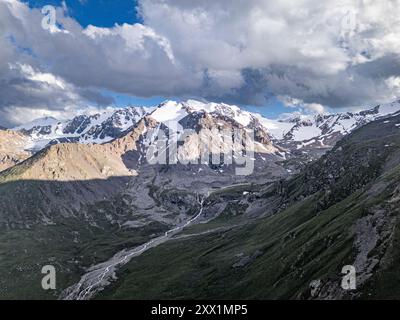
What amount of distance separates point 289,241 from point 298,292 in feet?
217

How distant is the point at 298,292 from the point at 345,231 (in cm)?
3198

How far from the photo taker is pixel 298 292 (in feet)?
439

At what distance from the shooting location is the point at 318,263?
142 meters
